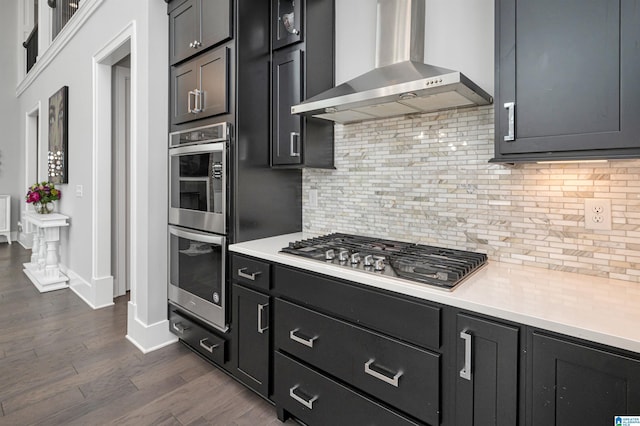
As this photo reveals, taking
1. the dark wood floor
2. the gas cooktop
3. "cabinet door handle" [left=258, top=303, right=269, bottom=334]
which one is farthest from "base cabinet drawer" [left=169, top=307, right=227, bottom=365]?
the gas cooktop

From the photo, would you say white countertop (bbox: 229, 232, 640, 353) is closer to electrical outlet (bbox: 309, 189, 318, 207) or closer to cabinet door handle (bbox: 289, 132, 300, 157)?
cabinet door handle (bbox: 289, 132, 300, 157)

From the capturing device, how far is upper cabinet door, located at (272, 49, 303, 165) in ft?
6.74

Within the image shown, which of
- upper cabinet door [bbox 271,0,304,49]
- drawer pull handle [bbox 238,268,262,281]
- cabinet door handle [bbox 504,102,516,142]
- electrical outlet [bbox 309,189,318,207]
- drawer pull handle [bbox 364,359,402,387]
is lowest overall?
drawer pull handle [bbox 364,359,402,387]

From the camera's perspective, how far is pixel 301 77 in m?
2.04

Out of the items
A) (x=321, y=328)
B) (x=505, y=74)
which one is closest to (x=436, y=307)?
(x=321, y=328)

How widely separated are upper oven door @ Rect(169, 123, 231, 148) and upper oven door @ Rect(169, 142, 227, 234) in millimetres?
37

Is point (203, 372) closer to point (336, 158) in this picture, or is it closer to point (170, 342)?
point (170, 342)

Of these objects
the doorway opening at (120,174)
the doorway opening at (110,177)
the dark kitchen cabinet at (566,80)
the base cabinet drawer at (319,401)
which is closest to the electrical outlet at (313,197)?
the base cabinet drawer at (319,401)

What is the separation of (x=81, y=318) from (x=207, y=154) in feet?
7.28

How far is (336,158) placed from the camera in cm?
227

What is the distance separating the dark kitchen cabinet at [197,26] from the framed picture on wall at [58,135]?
2.51 meters

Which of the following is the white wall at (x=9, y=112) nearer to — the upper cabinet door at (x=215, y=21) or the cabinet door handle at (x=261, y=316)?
the upper cabinet door at (x=215, y=21)

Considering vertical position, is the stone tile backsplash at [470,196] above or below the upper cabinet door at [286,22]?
below

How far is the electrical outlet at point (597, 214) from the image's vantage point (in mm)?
1350
